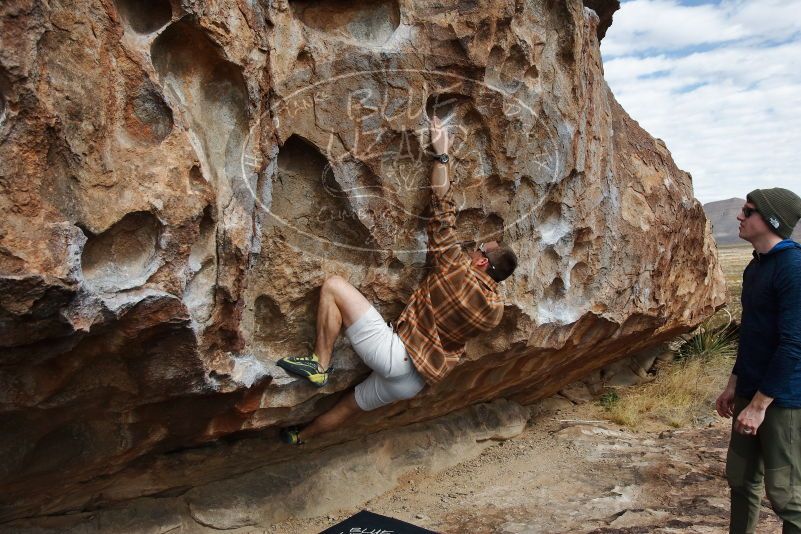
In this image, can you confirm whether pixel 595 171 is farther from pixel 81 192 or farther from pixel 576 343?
pixel 81 192

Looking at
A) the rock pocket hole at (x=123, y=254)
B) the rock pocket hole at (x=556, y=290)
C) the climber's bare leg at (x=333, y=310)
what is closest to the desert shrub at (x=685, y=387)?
the rock pocket hole at (x=556, y=290)

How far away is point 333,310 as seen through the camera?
3281 millimetres

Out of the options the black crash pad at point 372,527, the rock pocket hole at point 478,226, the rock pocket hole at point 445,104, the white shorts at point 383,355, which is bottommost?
the black crash pad at point 372,527

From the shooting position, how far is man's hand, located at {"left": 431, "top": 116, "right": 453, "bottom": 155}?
343 cm

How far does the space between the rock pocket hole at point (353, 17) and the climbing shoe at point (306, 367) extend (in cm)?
154

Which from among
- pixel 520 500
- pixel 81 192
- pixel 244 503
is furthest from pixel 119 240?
pixel 520 500

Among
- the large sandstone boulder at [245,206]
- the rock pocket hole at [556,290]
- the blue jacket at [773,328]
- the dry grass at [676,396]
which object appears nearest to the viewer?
the large sandstone boulder at [245,206]

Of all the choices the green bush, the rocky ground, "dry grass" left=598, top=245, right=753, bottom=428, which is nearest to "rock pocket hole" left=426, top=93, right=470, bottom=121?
the rocky ground

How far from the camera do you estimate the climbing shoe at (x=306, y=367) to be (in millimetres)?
3223

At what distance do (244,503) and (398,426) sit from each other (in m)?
1.19

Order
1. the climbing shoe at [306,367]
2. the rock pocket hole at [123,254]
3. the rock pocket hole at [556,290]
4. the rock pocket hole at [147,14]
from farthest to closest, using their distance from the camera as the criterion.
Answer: the rock pocket hole at [556,290] < the climbing shoe at [306,367] < the rock pocket hole at [147,14] < the rock pocket hole at [123,254]

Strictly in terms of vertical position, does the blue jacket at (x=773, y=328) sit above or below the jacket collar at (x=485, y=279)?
below

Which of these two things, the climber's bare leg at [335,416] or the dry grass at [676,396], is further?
the dry grass at [676,396]

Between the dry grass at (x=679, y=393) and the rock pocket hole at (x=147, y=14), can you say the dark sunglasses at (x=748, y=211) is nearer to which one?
the rock pocket hole at (x=147, y=14)
